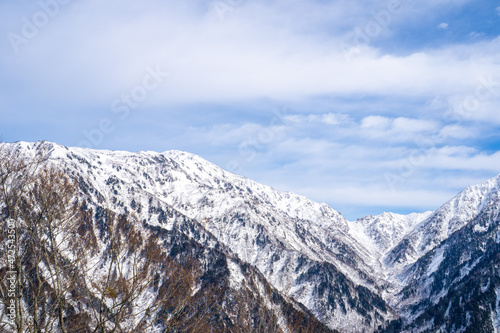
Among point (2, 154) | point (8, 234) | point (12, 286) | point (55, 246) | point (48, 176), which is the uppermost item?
point (2, 154)

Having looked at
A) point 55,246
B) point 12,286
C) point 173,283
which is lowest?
point 173,283

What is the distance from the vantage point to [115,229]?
23.9 metres

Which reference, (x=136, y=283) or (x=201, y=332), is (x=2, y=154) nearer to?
(x=136, y=283)

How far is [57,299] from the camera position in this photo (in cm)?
2033

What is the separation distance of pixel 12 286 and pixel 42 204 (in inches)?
189

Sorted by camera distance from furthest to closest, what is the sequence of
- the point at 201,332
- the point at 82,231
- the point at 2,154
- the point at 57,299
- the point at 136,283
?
the point at 201,332
the point at 82,231
the point at 2,154
the point at 136,283
the point at 57,299

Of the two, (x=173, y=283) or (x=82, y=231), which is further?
(x=82, y=231)

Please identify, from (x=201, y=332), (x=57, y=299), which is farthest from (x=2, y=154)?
(x=201, y=332)

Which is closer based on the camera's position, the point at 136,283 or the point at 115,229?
the point at 136,283

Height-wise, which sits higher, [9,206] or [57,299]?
[9,206]

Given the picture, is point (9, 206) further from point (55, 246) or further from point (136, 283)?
point (136, 283)

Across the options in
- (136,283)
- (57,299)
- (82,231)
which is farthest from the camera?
(82,231)

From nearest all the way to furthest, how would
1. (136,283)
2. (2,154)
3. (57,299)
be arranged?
(57,299), (136,283), (2,154)

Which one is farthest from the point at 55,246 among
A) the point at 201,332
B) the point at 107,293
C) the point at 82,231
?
the point at 201,332
